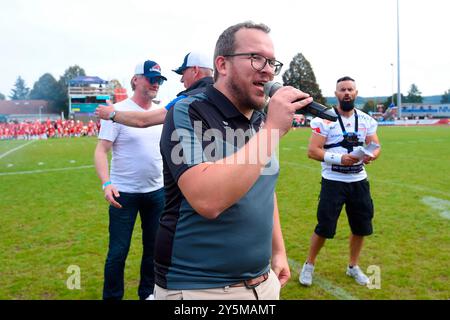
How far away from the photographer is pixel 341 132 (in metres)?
4.64

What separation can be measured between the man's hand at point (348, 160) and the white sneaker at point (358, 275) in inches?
50.9

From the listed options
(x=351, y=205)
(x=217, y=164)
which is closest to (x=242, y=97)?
(x=217, y=164)

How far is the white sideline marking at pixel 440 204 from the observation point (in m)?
7.37

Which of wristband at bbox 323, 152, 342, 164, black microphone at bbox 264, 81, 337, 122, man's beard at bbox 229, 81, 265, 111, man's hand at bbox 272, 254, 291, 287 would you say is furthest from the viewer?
wristband at bbox 323, 152, 342, 164

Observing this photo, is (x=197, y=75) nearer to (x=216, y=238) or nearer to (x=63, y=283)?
(x=216, y=238)

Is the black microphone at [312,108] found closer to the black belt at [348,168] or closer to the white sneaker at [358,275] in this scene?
the black belt at [348,168]

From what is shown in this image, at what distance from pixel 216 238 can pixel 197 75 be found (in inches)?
78.0

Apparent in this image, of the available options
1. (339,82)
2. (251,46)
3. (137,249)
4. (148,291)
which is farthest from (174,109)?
(137,249)

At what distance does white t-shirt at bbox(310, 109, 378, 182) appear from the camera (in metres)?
4.62

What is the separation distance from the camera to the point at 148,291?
14.0 feet

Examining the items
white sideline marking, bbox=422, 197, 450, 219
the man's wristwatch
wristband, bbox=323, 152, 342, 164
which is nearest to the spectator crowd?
white sideline marking, bbox=422, 197, 450, 219

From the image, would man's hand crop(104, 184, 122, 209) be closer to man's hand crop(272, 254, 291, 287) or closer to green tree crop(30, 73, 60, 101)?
man's hand crop(272, 254, 291, 287)

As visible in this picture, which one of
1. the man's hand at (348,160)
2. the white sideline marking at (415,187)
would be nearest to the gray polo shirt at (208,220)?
the man's hand at (348,160)

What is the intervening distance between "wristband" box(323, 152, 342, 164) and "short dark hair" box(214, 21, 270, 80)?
9.37ft
